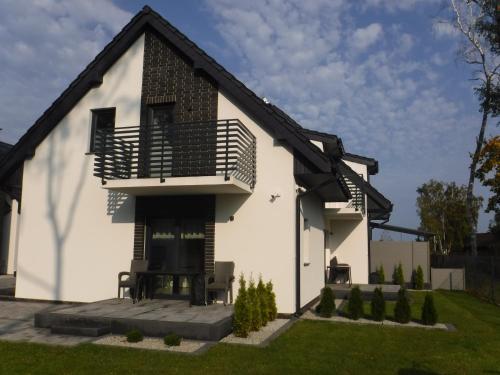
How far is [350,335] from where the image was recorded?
27.5 feet

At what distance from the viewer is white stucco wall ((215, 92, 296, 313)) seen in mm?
10117

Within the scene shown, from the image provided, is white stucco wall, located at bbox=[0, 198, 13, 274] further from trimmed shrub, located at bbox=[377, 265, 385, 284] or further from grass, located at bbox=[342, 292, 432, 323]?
trimmed shrub, located at bbox=[377, 265, 385, 284]

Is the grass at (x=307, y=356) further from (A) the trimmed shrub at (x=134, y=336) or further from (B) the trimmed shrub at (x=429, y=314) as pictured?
(B) the trimmed shrub at (x=429, y=314)

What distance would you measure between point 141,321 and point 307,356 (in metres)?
3.09

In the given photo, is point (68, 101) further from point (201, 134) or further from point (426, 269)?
point (426, 269)

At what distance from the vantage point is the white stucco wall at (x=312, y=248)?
11.4 metres

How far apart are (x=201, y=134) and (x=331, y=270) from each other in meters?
9.60

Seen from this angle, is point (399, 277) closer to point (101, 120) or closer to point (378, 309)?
point (378, 309)

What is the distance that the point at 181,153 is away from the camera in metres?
10.1

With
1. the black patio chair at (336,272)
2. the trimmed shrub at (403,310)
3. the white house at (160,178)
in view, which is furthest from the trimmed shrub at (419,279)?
the trimmed shrub at (403,310)

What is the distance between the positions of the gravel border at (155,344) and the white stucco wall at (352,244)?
11.4 m

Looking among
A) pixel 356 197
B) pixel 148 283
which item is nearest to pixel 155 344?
pixel 148 283

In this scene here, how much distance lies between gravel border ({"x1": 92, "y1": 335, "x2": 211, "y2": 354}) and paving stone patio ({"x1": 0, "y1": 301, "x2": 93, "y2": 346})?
1.23 ft

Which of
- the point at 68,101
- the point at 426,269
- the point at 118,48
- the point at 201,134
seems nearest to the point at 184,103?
the point at 201,134
